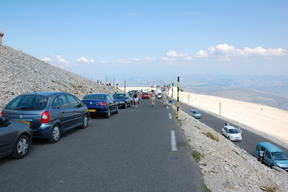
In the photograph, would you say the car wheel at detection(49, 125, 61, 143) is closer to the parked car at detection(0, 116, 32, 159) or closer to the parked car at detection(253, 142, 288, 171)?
the parked car at detection(0, 116, 32, 159)

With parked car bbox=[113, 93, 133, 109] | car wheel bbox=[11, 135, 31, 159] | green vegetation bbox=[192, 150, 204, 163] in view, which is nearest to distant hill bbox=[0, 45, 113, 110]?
parked car bbox=[113, 93, 133, 109]

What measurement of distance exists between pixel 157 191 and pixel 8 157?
4.19 m

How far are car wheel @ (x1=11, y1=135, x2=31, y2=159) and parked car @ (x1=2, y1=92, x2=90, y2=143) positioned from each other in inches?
34.3

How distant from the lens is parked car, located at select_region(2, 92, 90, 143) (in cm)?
736

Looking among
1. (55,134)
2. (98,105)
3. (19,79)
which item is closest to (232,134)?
(98,105)

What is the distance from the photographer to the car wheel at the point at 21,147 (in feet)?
19.9

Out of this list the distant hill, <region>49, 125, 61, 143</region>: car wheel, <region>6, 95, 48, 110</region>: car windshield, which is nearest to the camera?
<region>6, 95, 48, 110</region>: car windshield

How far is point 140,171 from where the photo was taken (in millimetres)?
5352

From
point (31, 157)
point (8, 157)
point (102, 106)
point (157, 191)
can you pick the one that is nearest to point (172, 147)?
point (157, 191)

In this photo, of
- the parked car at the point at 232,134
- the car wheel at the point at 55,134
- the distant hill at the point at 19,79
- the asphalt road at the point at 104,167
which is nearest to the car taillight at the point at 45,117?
the car wheel at the point at 55,134

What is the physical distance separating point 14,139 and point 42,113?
158 cm

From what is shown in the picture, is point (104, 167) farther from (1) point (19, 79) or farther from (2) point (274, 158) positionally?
(1) point (19, 79)

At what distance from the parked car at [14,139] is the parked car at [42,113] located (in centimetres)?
81

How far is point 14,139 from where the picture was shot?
594 cm
